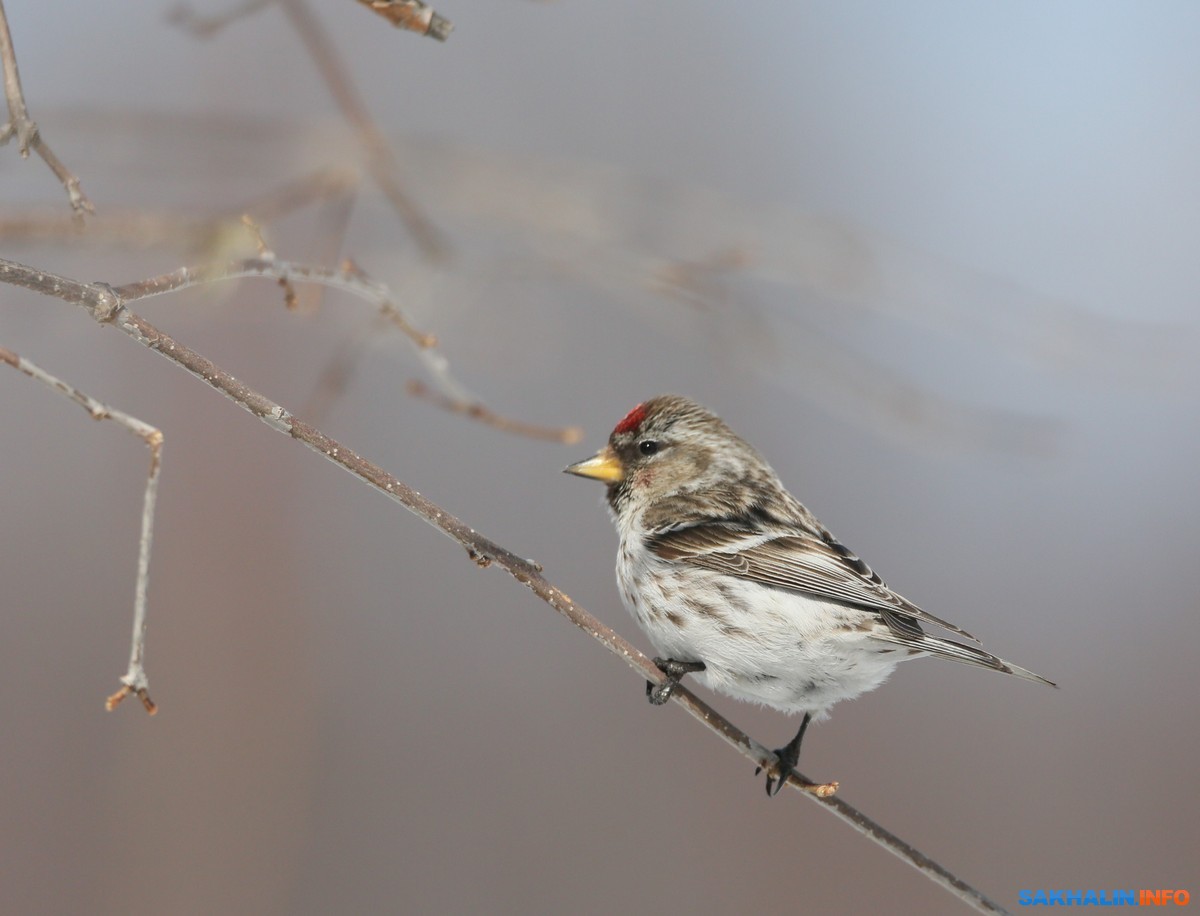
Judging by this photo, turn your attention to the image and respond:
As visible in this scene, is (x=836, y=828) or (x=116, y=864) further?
(x=836, y=828)

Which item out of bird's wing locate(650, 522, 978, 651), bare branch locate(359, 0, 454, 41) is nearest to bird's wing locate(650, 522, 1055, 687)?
bird's wing locate(650, 522, 978, 651)

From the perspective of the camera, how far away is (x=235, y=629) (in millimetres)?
5371

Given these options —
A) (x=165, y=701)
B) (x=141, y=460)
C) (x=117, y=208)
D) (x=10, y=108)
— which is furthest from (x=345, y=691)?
(x=10, y=108)

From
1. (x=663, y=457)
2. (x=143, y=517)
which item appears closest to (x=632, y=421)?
(x=663, y=457)

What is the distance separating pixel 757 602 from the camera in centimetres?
258

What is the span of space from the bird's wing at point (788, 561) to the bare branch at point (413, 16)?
1.38m

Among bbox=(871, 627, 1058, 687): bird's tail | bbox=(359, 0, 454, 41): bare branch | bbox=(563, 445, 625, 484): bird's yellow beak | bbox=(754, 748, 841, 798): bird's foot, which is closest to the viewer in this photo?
bbox=(359, 0, 454, 41): bare branch

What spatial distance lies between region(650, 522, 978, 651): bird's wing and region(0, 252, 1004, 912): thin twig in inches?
17.3

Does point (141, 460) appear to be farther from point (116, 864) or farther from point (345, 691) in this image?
point (116, 864)

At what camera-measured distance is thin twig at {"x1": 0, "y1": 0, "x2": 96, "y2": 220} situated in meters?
1.55

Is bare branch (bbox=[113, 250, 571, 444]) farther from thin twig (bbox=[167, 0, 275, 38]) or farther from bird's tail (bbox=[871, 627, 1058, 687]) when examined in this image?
bird's tail (bbox=[871, 627, 1058, 687])

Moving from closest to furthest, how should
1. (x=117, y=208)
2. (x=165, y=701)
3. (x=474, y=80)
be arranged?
(x=117, y=208), (x=165, y=701), (x=474, y=80)

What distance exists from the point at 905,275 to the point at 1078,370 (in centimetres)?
56

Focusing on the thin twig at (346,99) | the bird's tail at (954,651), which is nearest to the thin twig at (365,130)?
the thin twig at (346,99)
